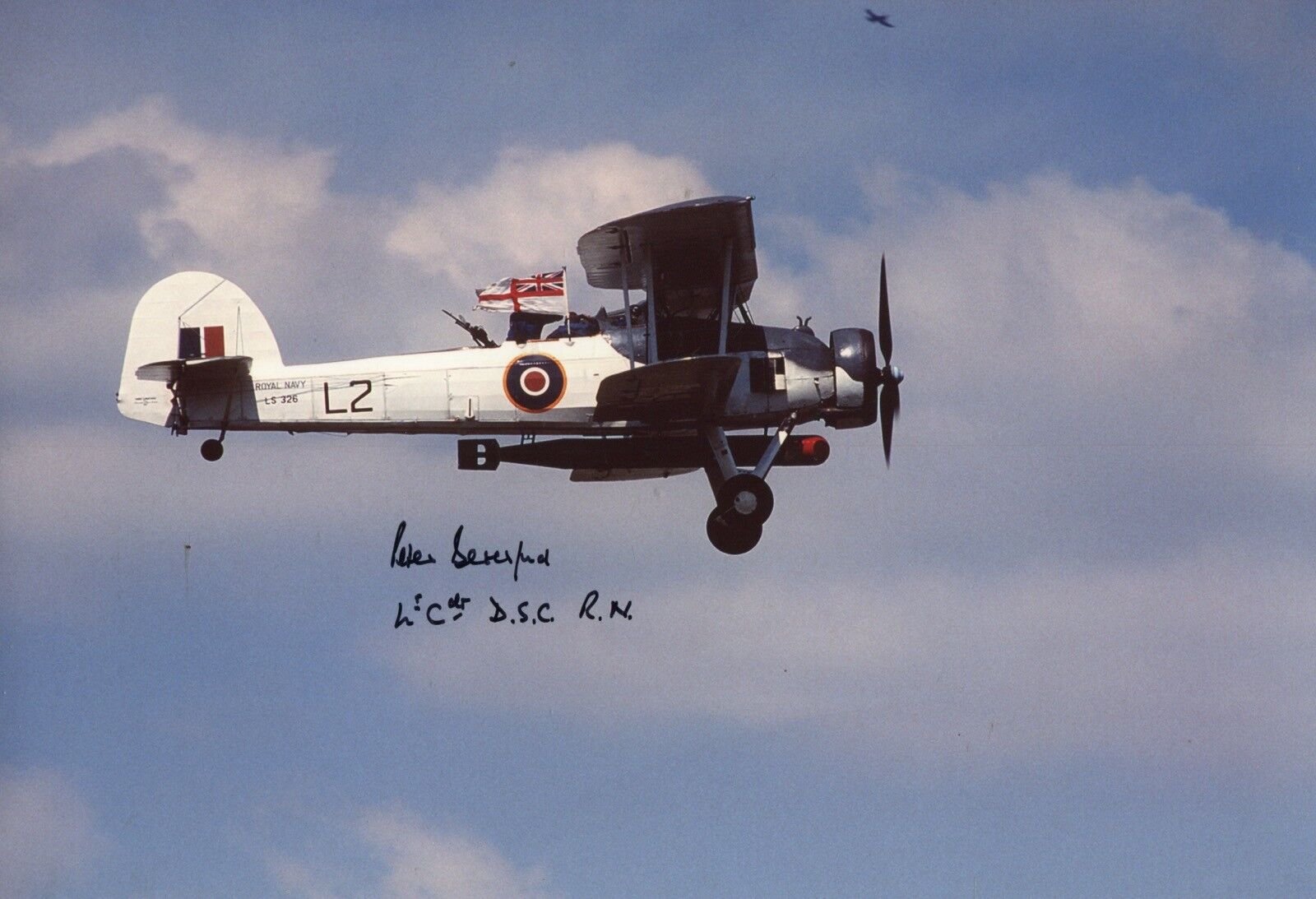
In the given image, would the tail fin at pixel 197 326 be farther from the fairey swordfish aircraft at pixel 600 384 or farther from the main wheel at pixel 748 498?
the main wheel at pixel 748 498

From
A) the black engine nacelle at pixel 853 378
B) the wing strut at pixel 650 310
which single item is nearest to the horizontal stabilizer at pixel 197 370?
the wing strut at pixel 650 310

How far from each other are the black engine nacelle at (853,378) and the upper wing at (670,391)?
136 centimetres

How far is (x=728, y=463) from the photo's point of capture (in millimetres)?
19078

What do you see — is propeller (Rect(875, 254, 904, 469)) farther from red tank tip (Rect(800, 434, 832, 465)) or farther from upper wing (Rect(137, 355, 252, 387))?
upper wing (Rect(137, 355, 252, 387))

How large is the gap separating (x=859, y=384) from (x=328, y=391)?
6.85 m

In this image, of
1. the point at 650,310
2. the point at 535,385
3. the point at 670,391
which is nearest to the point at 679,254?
A: the point at 650,310

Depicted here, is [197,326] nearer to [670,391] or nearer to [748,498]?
[670,391]

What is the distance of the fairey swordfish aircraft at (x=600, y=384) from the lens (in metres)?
18.7

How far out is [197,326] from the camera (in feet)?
63.7

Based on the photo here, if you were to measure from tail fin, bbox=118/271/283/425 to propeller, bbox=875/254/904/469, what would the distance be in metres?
7.91

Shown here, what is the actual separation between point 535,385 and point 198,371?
4313 millimetres

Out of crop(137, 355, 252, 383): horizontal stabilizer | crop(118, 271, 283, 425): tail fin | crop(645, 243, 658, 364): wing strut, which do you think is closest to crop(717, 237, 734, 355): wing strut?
crop(645, 243, 658, 364): wing strut

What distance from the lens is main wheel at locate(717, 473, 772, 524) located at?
A: 18656 mm

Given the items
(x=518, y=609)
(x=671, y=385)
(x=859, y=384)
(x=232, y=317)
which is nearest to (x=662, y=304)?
(x=671, y=385)
